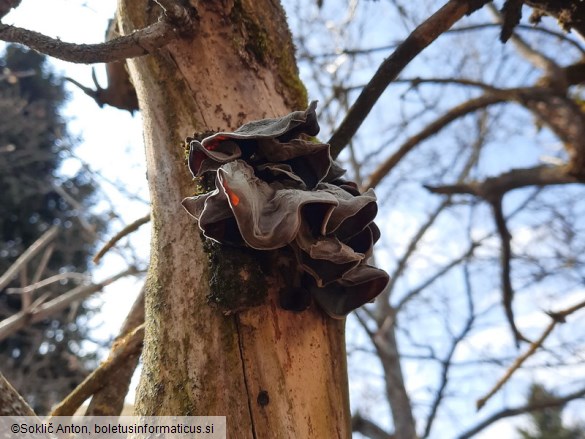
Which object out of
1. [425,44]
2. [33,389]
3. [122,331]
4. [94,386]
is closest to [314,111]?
[425,44]

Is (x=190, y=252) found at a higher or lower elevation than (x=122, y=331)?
lower

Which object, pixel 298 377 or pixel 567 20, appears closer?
pixel 298 377

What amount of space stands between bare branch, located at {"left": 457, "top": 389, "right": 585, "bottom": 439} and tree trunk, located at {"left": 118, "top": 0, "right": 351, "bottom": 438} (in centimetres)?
314

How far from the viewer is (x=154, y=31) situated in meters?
1.34

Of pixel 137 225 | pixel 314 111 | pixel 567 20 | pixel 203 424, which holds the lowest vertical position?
pixel 203 424

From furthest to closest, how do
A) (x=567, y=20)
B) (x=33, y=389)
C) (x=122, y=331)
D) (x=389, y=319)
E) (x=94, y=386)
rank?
(x=33, y=389) < (x=389, y=319) < (x=122, y=331) < (x=567, y=20) < (x=94, y=386)

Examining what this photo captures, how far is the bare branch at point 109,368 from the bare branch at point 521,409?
316 centimetres

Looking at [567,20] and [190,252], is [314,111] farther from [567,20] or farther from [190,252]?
[567,20]

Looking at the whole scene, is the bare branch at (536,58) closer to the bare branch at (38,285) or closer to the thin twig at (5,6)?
the thin twig at (5,6)

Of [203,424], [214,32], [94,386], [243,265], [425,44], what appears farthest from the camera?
[94,386]

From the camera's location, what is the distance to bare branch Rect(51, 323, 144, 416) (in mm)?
1851

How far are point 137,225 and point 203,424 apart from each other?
161 cm

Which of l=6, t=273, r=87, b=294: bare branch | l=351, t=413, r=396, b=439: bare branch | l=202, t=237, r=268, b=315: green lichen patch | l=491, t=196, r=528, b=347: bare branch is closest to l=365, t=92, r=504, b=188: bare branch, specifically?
l=491, t=196, r=528, b=347: bare branch

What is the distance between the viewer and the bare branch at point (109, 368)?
1851 mm
